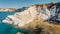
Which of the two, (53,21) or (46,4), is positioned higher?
(46,4)

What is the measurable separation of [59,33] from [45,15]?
805 inches

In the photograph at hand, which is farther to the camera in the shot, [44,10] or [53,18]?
[44,10]

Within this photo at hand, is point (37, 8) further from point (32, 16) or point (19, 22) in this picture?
point (19, 22)

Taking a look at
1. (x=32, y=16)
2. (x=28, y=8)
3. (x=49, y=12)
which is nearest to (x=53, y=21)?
(x=49, y=12)

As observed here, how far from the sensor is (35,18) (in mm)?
50156

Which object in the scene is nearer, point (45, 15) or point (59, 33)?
point (59, 33)

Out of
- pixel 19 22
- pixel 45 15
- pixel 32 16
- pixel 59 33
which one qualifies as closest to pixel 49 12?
pixel 45 15

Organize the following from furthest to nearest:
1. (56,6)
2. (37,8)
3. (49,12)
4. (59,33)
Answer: (37,8) → (49,12) → (56,6) → (59,33)

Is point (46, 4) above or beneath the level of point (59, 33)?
above

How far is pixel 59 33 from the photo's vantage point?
30.7 meters

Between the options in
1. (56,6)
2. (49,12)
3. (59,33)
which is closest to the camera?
(59,33)

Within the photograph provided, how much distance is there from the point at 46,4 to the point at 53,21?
782cm

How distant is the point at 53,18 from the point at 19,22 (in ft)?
32.6

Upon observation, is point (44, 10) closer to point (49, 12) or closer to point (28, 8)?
point (49, 12)
